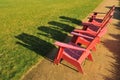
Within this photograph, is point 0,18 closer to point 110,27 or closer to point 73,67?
point 110,27

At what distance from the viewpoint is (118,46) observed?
8297 millimetres

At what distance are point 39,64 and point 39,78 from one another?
0.78 meters

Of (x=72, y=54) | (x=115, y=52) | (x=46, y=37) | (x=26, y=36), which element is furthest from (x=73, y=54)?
(x=26, y=36)

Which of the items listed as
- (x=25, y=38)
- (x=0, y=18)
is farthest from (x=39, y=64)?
(x=0, y=18)

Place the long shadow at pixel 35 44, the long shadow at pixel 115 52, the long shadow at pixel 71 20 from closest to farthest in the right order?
the long shadow at pixel 115 52
the long shadow at pixel 35 44
the long shadow at pixel 71 20

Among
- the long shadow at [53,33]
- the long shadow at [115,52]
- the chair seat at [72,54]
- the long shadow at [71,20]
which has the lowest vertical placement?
the long shadow at [71,20]

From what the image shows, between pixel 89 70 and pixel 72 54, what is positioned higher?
pixel 72 54

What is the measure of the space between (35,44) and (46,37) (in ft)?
3.10

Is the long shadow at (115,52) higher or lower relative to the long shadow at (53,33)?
higher

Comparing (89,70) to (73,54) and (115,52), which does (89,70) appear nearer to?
(73,54)

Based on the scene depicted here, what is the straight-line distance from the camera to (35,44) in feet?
26.2

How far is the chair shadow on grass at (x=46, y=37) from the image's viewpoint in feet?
24.4

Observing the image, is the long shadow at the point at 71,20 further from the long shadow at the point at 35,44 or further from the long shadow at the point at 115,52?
the long shadow at the point at 35,44

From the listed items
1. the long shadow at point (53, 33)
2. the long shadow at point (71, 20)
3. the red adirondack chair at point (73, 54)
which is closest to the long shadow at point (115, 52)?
the red adirondack chair at point (73, 54)
